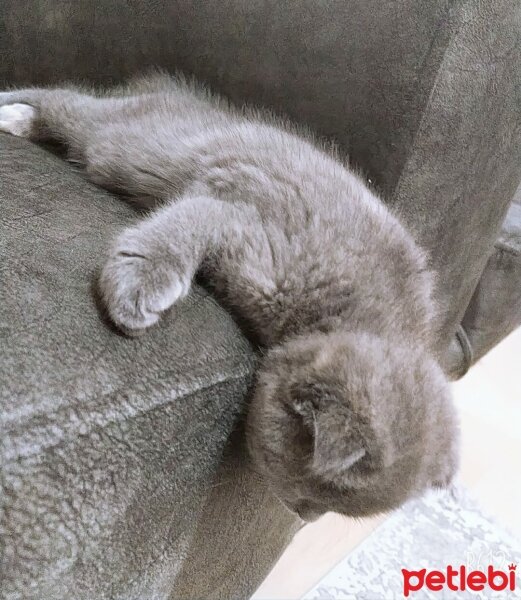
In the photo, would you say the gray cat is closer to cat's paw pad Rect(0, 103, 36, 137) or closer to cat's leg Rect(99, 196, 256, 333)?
cat's leg Rect(99, 196, 256, 333)

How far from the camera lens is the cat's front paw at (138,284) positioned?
0.66 metres

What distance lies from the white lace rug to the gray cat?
0.67m

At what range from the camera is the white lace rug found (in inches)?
58.0

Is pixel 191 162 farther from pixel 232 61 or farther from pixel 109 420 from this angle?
pixel 109 420

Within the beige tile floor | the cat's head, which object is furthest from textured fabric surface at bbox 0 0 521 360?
the beige tile floor

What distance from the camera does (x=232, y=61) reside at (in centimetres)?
120

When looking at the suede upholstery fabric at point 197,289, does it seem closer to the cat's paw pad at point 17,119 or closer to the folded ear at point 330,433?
the folded ear at point 330,433

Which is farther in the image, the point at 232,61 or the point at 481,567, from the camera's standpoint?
the point at 481,567

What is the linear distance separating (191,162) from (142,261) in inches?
13.6

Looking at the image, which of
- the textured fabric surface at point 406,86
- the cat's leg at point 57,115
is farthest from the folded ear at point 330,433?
the cat's leg at point 57,115

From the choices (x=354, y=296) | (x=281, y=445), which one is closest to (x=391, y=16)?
(x=354, y=296)

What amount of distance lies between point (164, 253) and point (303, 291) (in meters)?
0.20

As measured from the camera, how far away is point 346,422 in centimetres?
72

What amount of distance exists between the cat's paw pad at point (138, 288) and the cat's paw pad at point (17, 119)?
→ 0.64 meters
